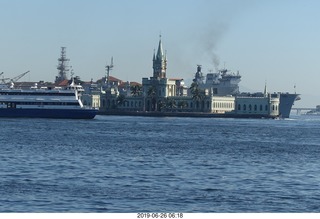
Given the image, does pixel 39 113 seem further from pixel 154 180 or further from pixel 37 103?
pixel 154 180

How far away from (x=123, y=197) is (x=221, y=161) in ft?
74.7

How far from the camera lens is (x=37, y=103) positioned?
173000 mm

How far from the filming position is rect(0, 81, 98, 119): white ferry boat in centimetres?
17262

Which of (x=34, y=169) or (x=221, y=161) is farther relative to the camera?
(x=221, y=161)

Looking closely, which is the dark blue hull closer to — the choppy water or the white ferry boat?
the white ferry boat

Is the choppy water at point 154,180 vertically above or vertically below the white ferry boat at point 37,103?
below

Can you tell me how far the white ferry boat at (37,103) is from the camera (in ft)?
566

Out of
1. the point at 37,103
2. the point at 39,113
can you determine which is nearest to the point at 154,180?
the point at 39,113

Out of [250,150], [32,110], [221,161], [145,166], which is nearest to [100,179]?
[145,166]

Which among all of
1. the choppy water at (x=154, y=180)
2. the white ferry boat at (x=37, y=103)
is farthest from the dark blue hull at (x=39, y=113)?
the choppy water at (x=154, y=180)

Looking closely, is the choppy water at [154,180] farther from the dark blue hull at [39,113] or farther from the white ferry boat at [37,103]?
the white ferry boat at [37,103]

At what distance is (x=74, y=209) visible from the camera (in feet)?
118

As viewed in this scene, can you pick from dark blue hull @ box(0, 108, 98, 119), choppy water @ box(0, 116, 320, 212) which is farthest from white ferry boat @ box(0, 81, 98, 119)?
choppy water @ box(0, 116, 320, 212)

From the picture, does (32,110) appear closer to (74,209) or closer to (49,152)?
(49,152)
